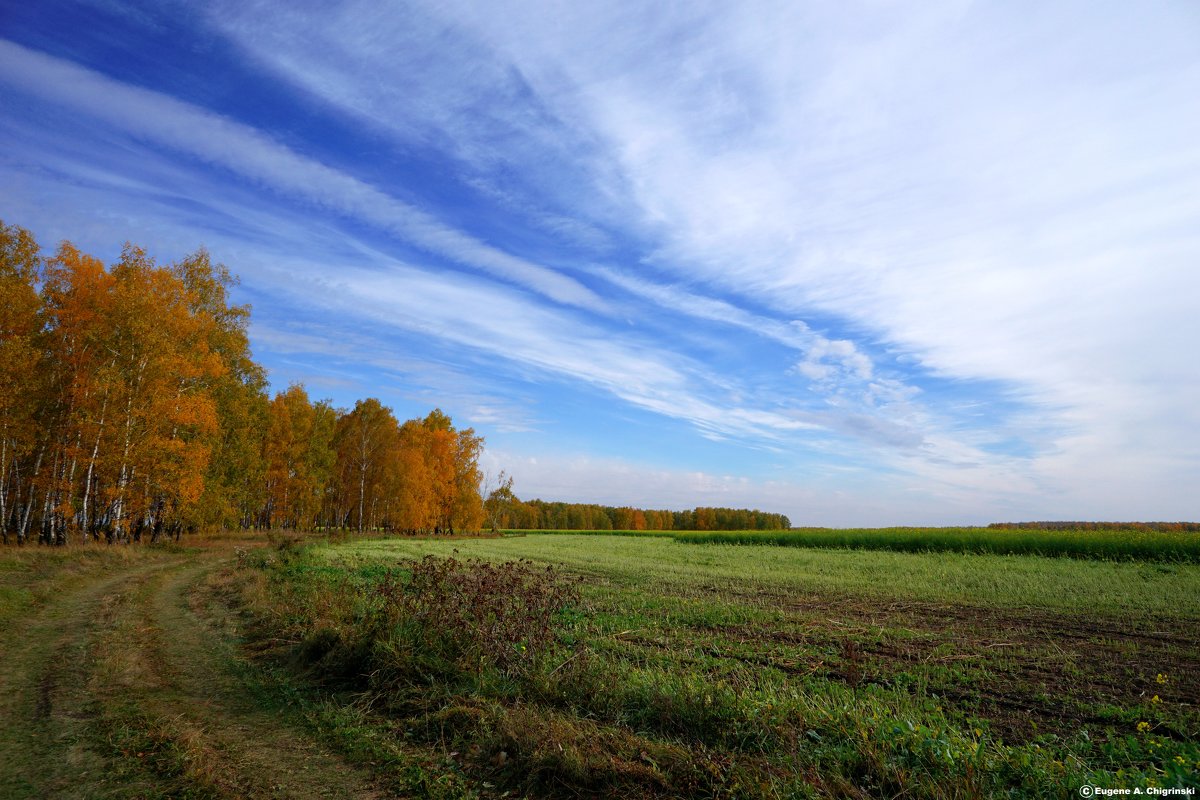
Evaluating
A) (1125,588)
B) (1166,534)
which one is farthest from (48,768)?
(1166,534)

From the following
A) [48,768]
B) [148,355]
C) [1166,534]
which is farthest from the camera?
[1166,534]

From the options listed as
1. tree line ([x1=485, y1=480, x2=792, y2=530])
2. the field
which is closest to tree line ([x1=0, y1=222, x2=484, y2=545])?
the field

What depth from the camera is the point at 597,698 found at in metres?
6.84

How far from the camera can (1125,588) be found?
18.8 m

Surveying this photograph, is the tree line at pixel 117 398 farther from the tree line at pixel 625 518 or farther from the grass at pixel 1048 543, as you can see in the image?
the tree line at pixel 625 518

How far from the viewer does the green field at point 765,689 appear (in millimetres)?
5039

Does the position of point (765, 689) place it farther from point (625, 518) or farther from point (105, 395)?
point (625, 518)

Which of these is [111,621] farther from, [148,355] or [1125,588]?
[1125,588]

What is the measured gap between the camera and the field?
517 centimetres

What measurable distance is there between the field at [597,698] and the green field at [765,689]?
36mm

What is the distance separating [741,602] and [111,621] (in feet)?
47.0
